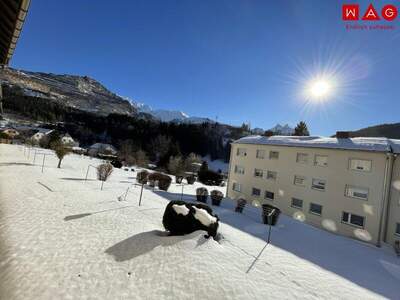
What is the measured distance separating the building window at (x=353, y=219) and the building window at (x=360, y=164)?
4131 mm

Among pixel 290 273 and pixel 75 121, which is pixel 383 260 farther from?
pixel 75 121

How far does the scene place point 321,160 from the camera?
22.9 m

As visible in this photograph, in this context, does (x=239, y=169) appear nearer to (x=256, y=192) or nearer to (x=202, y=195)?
(x=256, y=192)

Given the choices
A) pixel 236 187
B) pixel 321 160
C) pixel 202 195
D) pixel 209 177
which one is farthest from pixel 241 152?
pixel 209 177

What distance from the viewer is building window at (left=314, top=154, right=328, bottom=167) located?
73.9 feet

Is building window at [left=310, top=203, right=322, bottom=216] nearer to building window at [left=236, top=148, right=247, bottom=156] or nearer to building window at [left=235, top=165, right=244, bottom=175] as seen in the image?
building window at [left=235, top=165, right=244, bottom=175]

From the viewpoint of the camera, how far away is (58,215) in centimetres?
1109

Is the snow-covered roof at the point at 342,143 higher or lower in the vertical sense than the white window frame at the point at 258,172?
higher

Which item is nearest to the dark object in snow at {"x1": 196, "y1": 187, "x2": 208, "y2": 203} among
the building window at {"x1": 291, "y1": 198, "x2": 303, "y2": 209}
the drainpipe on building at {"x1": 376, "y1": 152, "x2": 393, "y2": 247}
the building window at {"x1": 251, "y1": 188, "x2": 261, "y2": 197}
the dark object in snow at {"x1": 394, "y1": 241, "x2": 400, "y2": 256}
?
the building window at {"x1": 251, "y1": 188, "x2": 261, "y2": 197}

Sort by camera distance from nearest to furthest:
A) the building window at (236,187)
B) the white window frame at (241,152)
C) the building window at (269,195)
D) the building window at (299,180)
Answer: the building window at (299,180) < the building window at (269,195) < the building window at (236,187) < the white window frame at (241,152)

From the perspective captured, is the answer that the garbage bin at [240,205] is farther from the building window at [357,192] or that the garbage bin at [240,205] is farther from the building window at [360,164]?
the building window at [360,164]

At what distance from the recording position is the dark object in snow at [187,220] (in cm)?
947

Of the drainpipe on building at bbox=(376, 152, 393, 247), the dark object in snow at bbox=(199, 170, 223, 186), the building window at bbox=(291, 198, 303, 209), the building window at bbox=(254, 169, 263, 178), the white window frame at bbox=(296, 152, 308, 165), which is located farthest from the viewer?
the dark object in snow at bbox=(199, 170, 223, 186)

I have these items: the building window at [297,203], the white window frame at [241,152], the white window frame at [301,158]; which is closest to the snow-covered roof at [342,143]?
the white window frame at [301,158]
